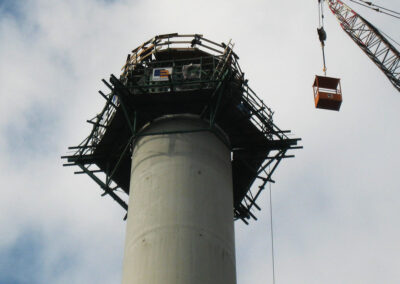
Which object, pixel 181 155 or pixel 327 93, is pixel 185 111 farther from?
pixel 327 93

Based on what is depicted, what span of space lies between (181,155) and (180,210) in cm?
318

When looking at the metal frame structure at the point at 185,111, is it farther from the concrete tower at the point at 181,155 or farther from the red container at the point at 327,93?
the red container at the point at 327,93

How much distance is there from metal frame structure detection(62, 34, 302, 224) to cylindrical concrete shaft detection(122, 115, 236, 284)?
0.78 metres

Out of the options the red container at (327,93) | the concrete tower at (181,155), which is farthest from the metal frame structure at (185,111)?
the red container at (327,93)

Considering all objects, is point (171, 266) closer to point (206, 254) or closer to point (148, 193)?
point (206, 254)

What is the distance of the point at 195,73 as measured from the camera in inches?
1325

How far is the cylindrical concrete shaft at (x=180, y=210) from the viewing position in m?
27.1

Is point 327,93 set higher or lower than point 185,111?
higher

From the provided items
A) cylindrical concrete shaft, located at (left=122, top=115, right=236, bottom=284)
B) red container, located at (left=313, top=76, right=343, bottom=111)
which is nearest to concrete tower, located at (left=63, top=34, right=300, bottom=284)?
cylindrical concrete shaft, located at (left=122, top=115, right=236, bottom=284)

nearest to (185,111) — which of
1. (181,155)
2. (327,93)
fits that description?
(181,155)

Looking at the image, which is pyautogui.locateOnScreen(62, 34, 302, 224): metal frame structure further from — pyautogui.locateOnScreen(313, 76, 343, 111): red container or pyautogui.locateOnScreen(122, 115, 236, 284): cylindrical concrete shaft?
pyautogui.locateOnScreen(313, 76, 343, 111): red container

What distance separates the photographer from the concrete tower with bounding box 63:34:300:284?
90.9ft

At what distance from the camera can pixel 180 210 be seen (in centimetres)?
2853

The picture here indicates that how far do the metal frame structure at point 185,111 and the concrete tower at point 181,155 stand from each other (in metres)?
0.05
